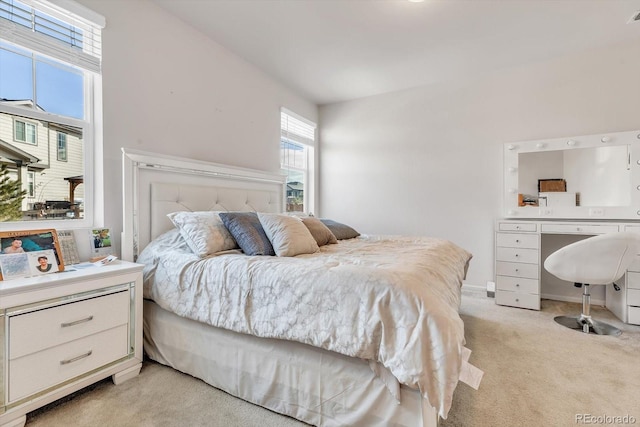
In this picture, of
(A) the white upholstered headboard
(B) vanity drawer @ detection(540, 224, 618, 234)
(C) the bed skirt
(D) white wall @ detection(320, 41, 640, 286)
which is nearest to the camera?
(C) the bed skirt

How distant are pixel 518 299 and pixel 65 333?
12.1 ft

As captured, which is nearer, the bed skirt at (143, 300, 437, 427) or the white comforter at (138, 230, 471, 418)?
the white comforter at (138, 230, 471, 418)

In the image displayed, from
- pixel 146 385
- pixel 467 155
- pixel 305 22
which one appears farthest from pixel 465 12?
pixel 146 385

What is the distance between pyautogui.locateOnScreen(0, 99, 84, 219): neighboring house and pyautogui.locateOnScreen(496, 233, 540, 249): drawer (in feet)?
12.2

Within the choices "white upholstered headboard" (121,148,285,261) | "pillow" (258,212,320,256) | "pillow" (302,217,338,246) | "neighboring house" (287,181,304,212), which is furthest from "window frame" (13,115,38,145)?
"neighboring house" (287,181,304,212)

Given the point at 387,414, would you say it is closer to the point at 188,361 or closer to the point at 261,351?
the point at 261,351

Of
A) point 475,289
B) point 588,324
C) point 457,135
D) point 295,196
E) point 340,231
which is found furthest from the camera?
point 295,196

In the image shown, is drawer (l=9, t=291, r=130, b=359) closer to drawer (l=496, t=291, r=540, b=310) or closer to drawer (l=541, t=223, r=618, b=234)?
drawer (l=496, t=291, r=540, b=310)

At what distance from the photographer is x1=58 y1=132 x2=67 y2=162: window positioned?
1.97 metres

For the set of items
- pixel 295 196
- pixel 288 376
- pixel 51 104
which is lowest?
pixel 288 376

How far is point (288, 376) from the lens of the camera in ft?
4.71

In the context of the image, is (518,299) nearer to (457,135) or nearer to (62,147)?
(457,135)

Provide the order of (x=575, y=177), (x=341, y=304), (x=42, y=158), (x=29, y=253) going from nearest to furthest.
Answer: (x=341, y=304) < (x=29, y=253) < (x=42, y=158) < (x=575, y=177)

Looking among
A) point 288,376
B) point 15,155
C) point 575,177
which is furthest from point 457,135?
point 15,155
